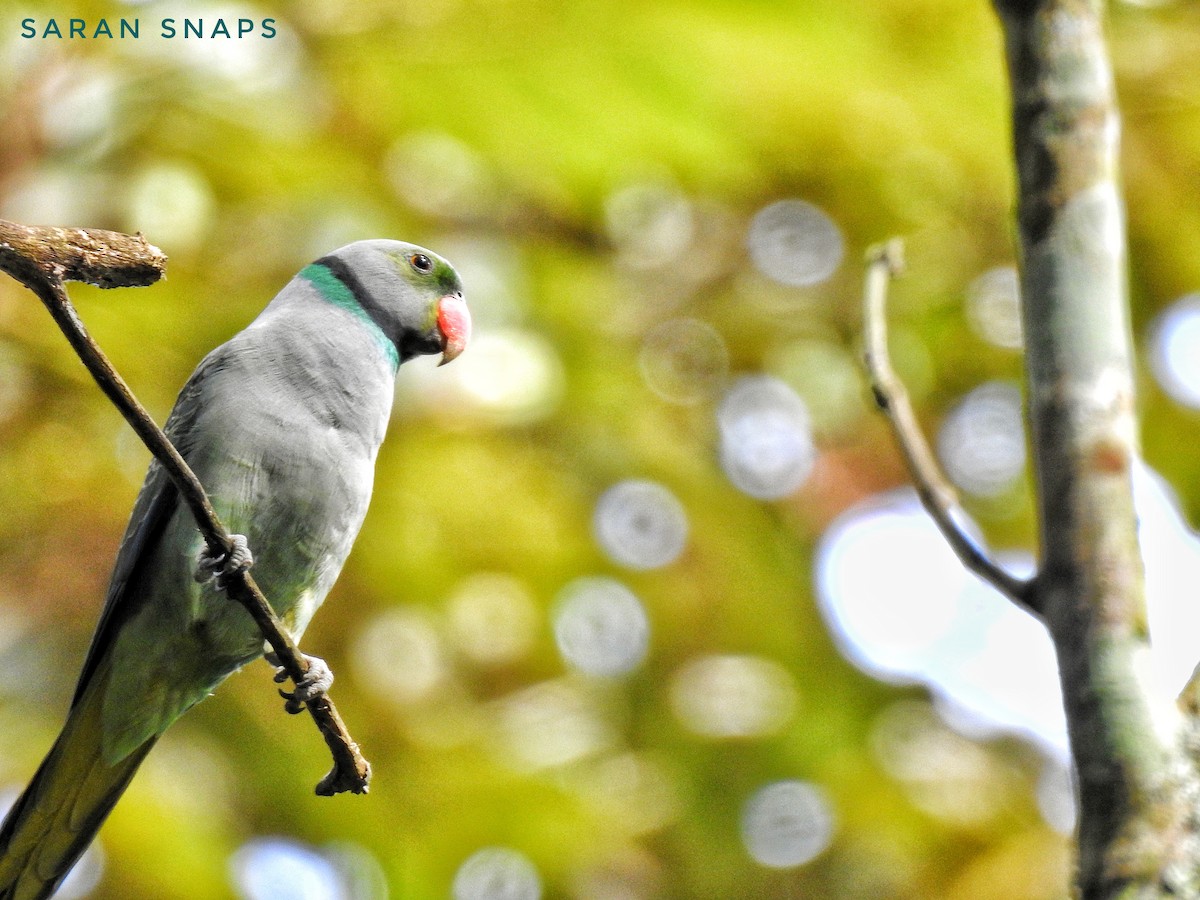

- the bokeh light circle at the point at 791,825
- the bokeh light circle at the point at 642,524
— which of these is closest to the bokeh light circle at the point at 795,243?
the bokeh light circle at the point at 642,524

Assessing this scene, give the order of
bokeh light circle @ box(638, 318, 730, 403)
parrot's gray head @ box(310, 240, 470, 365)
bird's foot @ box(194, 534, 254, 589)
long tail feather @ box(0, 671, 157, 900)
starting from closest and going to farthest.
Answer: bird's foot @ box(194, 534, 254, 589) → long tail feather @ box(0, 671, 157, 900) → parrot's gray head @ box(310, 240, 470, 365) → bokeh light circle @ box(638, 318, 730, 403)

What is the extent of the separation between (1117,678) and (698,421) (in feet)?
13.2

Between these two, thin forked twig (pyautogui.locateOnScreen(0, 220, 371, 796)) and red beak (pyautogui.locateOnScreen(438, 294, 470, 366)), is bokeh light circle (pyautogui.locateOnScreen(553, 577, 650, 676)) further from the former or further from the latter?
thin forked twig (pyautogui.locateOnScreen(0, 220, 371, 796))

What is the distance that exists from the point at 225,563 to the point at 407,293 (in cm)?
119

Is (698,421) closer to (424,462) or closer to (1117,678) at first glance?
(424,462)

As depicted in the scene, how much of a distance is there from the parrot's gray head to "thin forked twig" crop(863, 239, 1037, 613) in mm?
1028

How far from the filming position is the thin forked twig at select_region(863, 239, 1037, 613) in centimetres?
209

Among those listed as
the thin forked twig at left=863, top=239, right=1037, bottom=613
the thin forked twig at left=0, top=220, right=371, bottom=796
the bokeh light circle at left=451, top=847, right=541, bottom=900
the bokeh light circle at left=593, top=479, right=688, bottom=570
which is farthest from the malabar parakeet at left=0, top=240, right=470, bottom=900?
the bokeh light circle at left=593, top=479, right=688, bottom=570

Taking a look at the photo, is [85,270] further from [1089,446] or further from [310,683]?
[1089,446]

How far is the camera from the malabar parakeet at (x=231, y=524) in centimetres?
261

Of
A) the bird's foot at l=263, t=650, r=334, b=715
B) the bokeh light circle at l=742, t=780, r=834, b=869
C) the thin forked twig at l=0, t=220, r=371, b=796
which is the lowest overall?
the bokeh light circle at l=742, t=780, r=834, b=869

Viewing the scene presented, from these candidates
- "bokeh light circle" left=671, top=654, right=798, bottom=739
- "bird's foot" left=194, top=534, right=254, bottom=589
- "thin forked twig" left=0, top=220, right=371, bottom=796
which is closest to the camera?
"thin forked twig" left=0, top=220, right=371, bottom=796

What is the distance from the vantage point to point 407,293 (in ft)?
10.1

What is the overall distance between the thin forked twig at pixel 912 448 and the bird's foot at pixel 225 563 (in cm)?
123
